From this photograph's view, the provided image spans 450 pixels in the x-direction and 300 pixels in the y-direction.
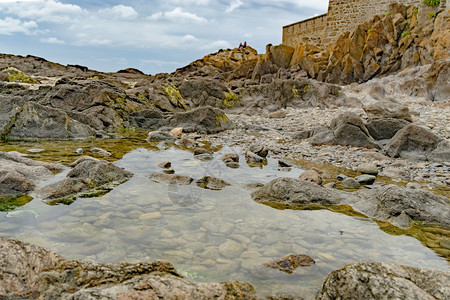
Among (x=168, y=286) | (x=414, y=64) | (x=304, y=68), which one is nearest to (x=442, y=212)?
(x=168, y=286)

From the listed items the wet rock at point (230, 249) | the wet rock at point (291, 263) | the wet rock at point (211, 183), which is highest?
the wet rock at point (211, 183)

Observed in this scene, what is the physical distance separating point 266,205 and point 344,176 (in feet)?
8.23

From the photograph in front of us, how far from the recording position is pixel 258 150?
8.87 m

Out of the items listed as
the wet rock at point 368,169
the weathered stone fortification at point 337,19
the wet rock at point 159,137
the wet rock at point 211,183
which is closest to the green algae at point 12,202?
the wet rock at point 211,183

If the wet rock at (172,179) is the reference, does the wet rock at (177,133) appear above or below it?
above

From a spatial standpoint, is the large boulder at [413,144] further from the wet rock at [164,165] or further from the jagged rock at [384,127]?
the wet rock at [164,165]

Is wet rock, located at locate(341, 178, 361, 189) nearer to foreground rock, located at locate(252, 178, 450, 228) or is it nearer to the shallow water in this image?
foreground rock, located at locate(252, 178, 450, 228)

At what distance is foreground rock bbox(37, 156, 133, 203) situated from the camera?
15.8ft

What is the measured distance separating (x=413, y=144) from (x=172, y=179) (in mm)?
6201

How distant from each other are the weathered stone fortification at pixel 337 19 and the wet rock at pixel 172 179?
27.5m

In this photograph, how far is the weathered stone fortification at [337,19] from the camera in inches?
1142

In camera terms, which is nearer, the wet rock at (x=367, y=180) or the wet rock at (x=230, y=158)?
the wet rock at (x=367, y=180)

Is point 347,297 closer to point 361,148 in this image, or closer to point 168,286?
point 168,286

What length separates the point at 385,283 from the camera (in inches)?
88.3
